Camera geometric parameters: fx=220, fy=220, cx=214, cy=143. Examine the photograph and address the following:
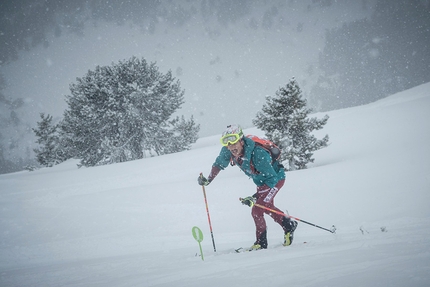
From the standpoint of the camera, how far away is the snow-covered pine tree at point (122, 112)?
2052cm

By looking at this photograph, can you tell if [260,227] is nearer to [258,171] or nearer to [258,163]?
[258,171]

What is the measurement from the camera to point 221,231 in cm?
557

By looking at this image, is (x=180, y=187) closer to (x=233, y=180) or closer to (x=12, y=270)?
(x=233, y=180)

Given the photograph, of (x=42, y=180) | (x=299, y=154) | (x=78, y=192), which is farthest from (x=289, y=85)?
(x=42, y=180)

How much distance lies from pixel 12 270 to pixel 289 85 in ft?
39.4

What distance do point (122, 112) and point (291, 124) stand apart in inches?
632

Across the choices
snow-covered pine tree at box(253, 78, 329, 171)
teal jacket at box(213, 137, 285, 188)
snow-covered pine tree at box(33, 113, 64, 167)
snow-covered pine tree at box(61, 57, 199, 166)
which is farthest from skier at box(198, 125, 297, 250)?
snow-covered pine tree at box(33, 113, 64, 167)

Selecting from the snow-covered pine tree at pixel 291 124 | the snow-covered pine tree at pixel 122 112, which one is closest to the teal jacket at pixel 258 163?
the snow-covered pine tree at pixel 291 124

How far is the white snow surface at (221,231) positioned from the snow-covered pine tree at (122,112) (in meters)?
10.4

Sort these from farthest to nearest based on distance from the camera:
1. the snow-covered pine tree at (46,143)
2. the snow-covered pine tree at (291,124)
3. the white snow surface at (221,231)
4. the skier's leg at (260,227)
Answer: the snow-covered pine tree at (46,143)
the snow-covered pine tree at (291,124)
the skier's leg at (260,227)
the white snow surface at (221,231)

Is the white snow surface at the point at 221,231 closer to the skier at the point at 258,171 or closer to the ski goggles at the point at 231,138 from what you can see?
the skier at the point at 258,171

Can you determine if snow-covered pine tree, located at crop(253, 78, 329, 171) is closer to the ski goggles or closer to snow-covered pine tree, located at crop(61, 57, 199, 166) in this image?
the ski goggles

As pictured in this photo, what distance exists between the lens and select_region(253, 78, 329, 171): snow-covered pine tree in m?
11.1

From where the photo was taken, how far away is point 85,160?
2325 centimetres
